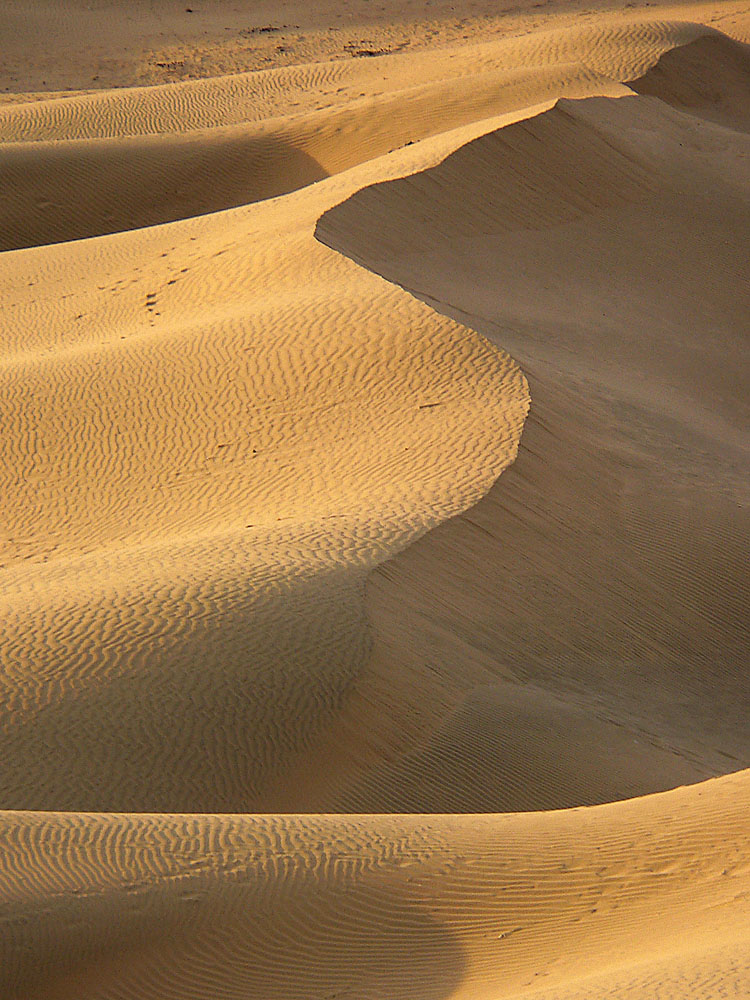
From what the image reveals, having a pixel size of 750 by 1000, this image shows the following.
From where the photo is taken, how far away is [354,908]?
4.30m

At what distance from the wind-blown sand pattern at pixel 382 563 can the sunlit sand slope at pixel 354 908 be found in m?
0.01

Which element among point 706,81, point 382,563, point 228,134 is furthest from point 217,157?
point 382,563

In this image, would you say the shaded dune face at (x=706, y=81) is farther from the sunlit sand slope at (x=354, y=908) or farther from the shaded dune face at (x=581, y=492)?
the sunlit sand slope at (x=354, y=908)

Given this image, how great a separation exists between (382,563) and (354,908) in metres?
2.77

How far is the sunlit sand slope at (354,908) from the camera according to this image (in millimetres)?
3926

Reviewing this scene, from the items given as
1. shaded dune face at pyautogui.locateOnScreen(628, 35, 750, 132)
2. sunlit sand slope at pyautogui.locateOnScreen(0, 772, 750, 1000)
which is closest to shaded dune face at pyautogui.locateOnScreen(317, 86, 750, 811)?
sunlit sand slope at pyautogui.locateOnScreen(0, 772, 750, 1000)

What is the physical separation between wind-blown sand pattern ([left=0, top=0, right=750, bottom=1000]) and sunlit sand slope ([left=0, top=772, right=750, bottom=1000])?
0.01 meters

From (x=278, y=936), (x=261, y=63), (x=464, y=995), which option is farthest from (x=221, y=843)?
(x=261, y=63)

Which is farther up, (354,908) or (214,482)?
(354,908)

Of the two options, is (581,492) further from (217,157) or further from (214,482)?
(217,157)

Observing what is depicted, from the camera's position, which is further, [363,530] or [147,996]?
[363,530]

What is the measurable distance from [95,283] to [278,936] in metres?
8.51

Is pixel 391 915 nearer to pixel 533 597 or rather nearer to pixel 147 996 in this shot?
pixel 147 996

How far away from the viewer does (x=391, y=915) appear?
4.32 m
